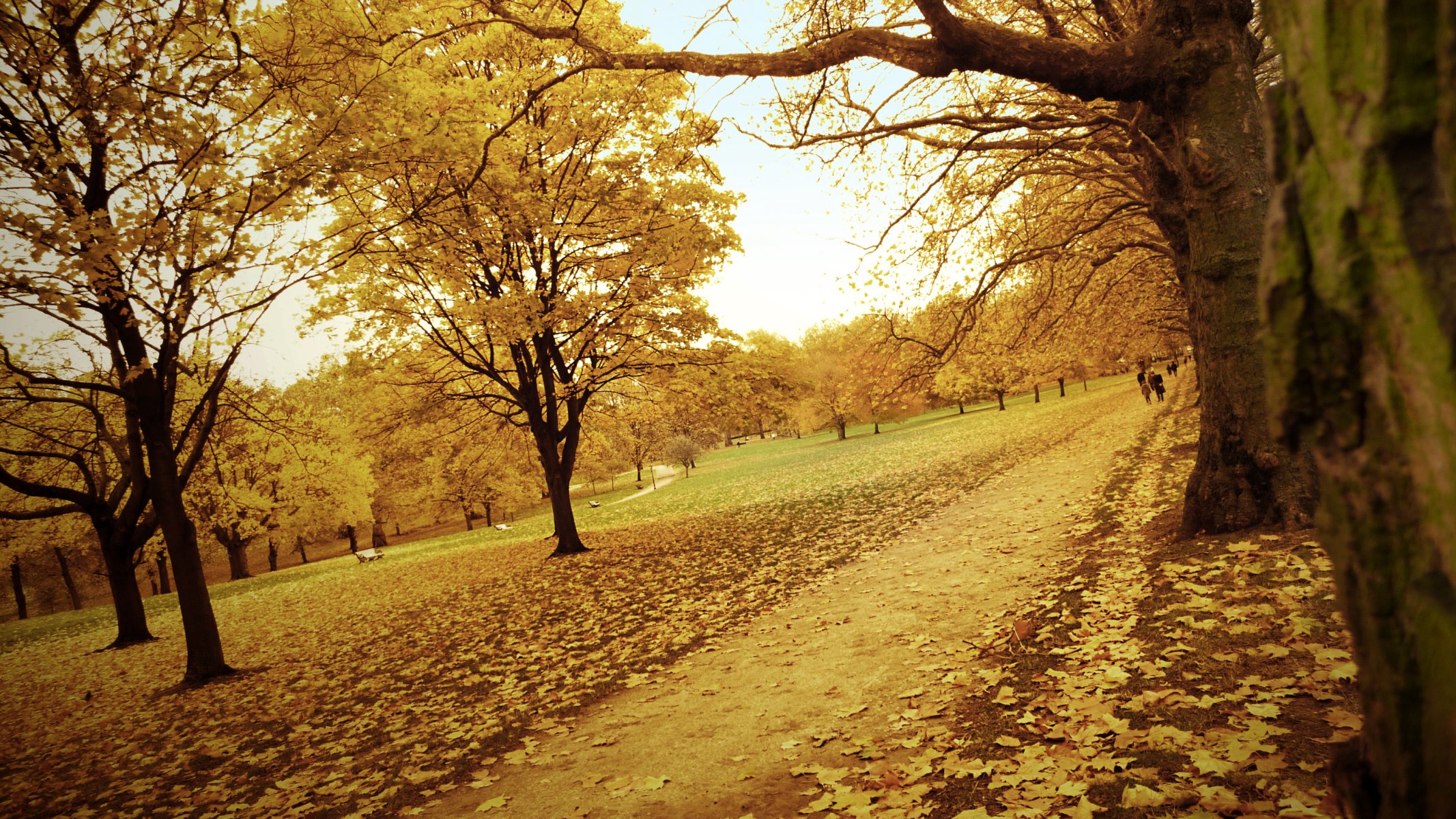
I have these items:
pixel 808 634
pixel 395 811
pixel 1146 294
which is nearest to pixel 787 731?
pixel 808 634

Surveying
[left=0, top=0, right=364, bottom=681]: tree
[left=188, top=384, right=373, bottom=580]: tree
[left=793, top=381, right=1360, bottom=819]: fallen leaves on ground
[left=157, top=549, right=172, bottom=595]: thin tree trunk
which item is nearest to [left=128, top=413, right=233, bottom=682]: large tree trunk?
[left=0, top=0, right=364, bottom=681]: tree

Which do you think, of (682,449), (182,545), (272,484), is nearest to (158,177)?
(182,545)

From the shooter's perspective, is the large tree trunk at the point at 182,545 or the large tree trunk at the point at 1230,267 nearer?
the large tree trunk at the point at 1230,267

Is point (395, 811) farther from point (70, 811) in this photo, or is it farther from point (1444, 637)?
point (1444, 637)

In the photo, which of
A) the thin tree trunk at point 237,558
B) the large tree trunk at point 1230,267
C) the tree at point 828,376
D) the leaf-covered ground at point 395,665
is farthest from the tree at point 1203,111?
the thin tree trunk at point 237,558

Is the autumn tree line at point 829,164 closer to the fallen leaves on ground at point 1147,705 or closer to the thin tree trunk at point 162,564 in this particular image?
the fallen leaves on ground at point 1147,705

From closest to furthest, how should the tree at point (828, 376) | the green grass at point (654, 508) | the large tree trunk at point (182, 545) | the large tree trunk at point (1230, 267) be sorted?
the large tree trunk at point (1230, 267) < the large tree trunk at point (182, 545) < the tree at point (828, 376) < the green grass at point (654, 508)

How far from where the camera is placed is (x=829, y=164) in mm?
9242

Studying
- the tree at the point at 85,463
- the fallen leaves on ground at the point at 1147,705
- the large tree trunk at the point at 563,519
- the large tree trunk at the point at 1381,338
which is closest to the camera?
the large tree trunk at the point at 1381,338

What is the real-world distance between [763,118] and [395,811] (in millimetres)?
7414

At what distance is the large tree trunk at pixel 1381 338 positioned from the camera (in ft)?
3.21

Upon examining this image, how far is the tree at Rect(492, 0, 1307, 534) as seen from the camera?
17.8 feet

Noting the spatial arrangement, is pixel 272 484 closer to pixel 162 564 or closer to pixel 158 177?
pixel 162 564

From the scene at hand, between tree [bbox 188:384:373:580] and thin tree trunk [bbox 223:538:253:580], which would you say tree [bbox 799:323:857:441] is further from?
thin tree trunk [bbox 223:538:253:580]
